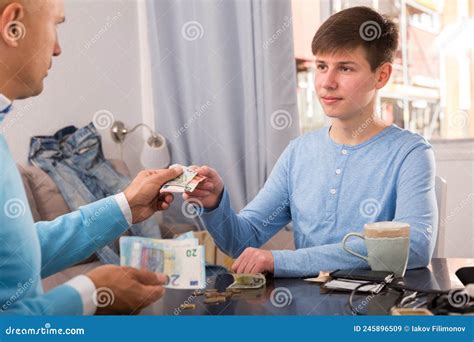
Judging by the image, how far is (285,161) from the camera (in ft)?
4.55

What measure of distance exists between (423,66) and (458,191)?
0.93 feet

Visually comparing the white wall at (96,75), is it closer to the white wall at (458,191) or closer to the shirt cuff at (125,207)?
the shirt cuff at (125,207)

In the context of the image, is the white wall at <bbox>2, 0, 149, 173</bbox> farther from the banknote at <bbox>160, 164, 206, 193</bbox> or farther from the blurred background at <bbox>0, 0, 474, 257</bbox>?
the banknote at <bbox>160, 164, 206, 193</bbox>

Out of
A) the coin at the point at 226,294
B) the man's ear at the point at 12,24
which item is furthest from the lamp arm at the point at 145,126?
the coin at the point at 226,294

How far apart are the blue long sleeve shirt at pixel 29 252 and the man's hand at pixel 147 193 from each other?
120 mm

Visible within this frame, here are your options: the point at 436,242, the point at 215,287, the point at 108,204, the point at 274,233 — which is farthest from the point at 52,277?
the point at 436,242

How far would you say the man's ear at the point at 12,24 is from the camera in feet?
3.63

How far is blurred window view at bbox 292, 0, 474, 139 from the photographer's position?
133 cm

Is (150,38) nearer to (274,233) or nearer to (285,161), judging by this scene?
(285,161)

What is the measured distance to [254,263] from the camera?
1.15 meters

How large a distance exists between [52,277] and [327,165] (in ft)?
2.00

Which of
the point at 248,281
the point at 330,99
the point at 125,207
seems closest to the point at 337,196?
the point at 330,99

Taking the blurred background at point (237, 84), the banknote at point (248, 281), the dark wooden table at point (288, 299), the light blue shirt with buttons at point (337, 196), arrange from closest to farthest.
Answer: the dark wooden table at point (288, 299) < the banknote at point (248, 281) < the light blue shirt with buttons at point (337, 196) < the blurred background at point (237, 84)

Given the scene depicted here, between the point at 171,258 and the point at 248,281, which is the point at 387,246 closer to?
the point at 248,281
